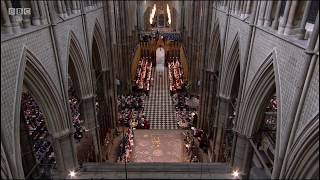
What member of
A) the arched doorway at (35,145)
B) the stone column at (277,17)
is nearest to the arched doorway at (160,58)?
the arched doorway at (35,145)

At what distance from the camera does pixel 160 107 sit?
23.6 m

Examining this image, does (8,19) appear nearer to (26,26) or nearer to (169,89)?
(26,26)

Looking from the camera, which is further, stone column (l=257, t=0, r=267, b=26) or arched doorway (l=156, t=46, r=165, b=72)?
arched doorway (l=156, t=46, r=165, b=72)

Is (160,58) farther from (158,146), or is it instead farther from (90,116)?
(90,116)

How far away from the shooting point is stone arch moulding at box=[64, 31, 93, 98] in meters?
11.4

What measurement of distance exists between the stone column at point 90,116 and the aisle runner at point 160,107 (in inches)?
246

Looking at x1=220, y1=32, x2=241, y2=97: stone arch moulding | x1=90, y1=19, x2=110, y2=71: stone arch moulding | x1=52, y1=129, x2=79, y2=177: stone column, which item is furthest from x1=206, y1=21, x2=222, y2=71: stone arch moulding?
x1=52, y1=129, x2=79, y2=177: stone column

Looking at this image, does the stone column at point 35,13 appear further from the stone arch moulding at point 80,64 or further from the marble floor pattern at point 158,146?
the marble floor pattern at point 158,146

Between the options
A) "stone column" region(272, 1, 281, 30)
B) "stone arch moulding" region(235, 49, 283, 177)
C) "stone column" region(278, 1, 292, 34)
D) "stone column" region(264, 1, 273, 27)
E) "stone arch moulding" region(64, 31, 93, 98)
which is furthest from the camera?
"stone arch moulding" region(64, 31, 93, 98)

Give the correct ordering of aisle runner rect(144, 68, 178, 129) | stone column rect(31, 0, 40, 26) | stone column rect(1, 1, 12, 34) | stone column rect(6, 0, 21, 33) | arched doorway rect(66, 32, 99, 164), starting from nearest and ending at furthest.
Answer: stone column rect(1, 1, 12, 34)
stone column rect(6, 0, 21, 33)
stone column rect(31, 0, 40, 26)
arched doorway rect(66, 32, 99, 164)
aisle runner rect(144, 68, 178, 129)

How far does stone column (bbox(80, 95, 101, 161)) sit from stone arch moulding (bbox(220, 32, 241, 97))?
6.59 m

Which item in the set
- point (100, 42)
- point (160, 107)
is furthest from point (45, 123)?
point (160, 107)

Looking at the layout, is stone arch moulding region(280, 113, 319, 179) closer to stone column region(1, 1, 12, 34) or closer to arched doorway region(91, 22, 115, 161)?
stone column region(1, 1, 12, 34)

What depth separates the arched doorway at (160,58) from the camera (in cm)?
3497
